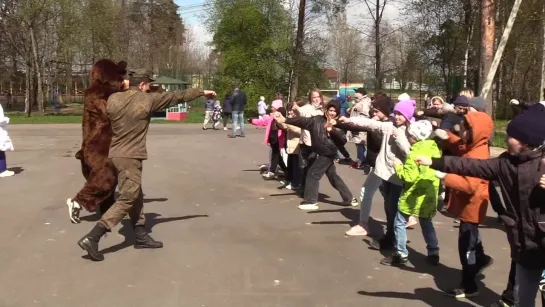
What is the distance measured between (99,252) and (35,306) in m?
1.42

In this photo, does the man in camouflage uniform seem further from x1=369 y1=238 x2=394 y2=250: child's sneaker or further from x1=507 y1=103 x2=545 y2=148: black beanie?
x1=507 y1=103 x2=545 y2=148: black beanie

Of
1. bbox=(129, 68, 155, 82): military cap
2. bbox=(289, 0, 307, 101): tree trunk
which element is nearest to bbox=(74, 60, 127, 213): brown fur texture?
bbox=(129, 68, 155, 82): military cap

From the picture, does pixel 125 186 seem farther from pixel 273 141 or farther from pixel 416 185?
pixel 273 141

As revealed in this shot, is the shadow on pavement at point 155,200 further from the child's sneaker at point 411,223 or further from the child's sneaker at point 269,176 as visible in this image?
the child's sneaker at point 411,223

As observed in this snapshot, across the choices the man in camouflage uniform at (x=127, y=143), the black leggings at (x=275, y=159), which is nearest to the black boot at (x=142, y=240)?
the man in camouflage uniform at (x=127, y=143)

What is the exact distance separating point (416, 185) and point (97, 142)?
3879 mm

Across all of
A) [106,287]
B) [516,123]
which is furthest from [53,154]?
[516,123]

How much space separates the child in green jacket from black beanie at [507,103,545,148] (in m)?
1.70

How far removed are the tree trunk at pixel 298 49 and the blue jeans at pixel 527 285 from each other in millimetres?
33853

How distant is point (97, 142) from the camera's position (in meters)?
7.35

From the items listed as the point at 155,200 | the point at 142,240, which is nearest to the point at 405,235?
the point at 142,240

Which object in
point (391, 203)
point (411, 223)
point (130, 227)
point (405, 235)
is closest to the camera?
point (405, 235)

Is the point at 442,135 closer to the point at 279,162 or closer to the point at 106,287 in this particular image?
the point at 106,287

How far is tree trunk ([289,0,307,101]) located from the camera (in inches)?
1467
